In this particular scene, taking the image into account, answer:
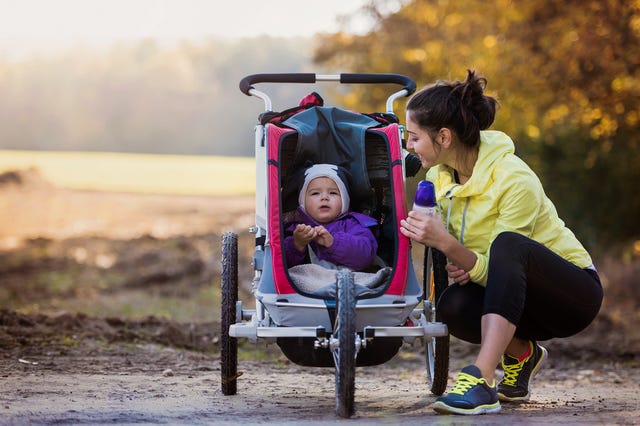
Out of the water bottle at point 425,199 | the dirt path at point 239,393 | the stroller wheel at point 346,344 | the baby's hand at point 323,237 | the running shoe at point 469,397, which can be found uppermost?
the water bottle at point 425,199

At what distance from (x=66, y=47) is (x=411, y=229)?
94.1ft

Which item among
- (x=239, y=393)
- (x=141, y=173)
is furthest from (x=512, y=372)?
(x=141, y=173)

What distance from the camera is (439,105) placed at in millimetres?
4316

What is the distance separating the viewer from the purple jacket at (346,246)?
4582mm

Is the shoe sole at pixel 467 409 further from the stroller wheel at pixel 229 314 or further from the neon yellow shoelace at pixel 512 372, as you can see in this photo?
the stroller wheel at pixel 229 314

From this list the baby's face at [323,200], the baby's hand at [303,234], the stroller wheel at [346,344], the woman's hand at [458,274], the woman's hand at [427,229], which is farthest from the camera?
the baby's face at [323,200]

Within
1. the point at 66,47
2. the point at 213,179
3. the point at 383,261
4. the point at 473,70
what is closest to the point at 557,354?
the point at 383,261

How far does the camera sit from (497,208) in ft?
13.9

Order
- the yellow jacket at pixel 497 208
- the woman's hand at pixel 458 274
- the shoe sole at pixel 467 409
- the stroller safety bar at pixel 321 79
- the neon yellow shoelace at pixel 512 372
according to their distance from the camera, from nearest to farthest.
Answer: the shoe sole at pixel 467 409, the yellow jacket at pixel 497 208, the woman's hand at pixel 458 274, the neon yellow shoelace at pixel 512 372, the stroller safety bar at pixel 321 79

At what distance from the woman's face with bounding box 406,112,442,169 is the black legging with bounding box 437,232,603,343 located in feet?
1.74

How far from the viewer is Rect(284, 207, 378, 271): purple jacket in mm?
4582

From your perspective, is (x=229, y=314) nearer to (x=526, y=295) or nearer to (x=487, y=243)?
(x=487, y=243)

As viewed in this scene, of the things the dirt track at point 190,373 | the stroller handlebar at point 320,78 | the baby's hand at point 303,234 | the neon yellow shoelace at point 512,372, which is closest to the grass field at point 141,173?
the dirt track at point 190,373

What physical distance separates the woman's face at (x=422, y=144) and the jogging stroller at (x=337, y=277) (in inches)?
6.9
